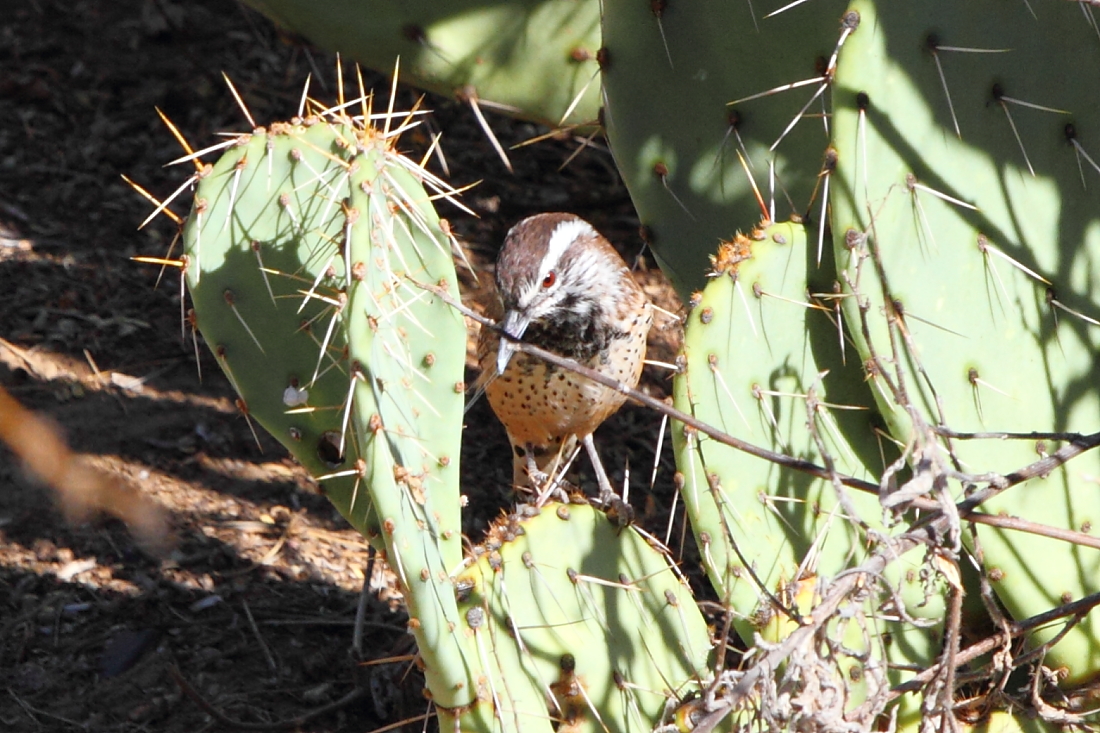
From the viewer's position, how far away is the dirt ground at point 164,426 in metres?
3.26

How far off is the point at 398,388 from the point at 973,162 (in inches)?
46.7

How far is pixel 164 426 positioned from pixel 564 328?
1.73 meters

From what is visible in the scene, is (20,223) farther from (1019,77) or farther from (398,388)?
(1019,77)

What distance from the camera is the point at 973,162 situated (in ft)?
7.51

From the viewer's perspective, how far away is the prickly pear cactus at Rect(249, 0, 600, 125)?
9.31ft

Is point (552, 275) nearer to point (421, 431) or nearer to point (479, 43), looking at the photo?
point (479, 43)

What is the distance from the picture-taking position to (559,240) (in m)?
2.93

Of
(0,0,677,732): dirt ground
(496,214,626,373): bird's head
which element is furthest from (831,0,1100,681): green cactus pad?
(0,0,677,732): dirt ground

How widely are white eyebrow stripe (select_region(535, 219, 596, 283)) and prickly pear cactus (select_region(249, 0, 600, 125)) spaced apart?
0.26 m

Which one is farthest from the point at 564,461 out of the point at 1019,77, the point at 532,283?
the point at 1019,77

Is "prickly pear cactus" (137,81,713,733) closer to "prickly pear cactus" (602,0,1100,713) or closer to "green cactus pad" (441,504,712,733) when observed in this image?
"green cactus pad" (441,504,712,733)

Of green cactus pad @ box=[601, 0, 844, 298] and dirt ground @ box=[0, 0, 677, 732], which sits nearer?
green cactus pad @ box=[601, 0, 844, 298]

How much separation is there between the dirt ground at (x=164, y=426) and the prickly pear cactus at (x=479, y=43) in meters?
0.40

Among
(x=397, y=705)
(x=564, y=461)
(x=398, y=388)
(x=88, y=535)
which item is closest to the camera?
(x=398, y=388)
